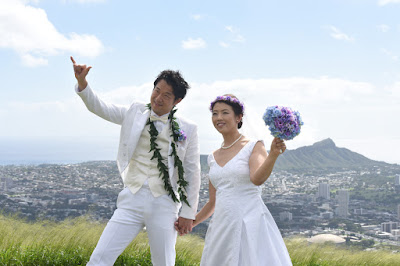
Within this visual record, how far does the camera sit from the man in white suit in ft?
12.8

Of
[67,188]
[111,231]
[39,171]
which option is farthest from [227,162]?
[39,171]

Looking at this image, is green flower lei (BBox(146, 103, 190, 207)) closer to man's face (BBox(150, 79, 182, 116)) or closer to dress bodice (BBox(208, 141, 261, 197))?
man's face (BBox(150, 79, 182, 116))

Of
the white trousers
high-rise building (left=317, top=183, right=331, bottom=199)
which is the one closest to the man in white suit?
the white trousers

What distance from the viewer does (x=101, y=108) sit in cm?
407

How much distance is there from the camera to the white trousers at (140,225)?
382 cm

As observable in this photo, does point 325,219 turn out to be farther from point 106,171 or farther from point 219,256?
point 219,256

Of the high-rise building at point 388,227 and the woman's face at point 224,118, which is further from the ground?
the woman's face at point 224,118

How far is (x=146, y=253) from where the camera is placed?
6379mm

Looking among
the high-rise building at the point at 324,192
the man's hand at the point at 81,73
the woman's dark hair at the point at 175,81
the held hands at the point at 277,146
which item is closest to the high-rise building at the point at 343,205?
the high-rise building at the point at 324,192

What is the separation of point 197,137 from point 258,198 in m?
0.93

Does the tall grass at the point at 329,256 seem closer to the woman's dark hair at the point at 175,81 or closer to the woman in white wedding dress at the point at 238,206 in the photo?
the woman in white wedding dress at the point at 238,206

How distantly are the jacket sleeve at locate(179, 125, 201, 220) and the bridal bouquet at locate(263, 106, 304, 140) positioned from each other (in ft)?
3.60

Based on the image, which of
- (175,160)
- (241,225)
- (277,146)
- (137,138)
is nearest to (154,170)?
(175,160)

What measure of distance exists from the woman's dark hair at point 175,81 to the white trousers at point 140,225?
0.98 meters
